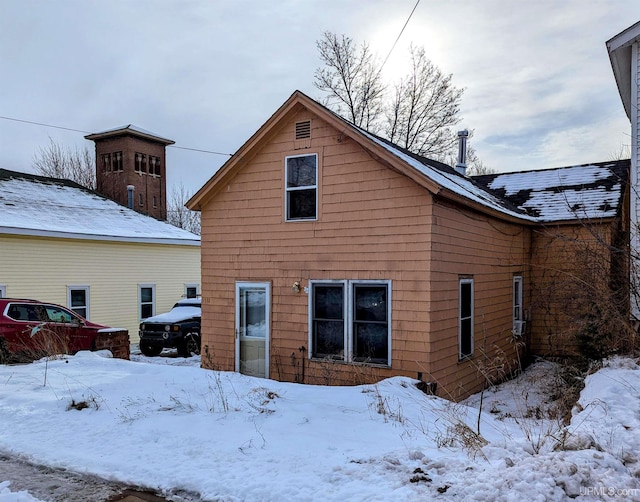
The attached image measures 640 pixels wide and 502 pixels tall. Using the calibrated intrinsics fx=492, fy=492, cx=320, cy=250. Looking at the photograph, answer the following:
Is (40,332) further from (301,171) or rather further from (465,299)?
(465,299)

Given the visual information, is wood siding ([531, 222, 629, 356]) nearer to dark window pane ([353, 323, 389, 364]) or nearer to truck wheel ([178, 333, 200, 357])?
dark window pane ([353, 323, 389, 364])

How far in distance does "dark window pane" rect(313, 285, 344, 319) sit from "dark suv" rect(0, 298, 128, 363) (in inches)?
248

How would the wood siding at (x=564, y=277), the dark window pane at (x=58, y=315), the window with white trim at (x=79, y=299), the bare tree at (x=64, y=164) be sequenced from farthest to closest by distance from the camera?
the bare tree at (x=64, y=164)
the window with white trim at (x=79, y=299)
the dark window pane at (x=58, y=315)
the wood siding at (x=564, y=277)

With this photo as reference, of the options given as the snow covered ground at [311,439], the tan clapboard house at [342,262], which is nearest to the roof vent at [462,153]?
the tan clapboard house at [342,262]

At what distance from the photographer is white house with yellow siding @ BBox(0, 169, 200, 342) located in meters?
15.2

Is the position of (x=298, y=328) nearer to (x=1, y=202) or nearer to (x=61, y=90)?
(x=1, y=202)

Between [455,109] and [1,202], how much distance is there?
22.9m

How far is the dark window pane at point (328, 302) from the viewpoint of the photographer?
9309mm

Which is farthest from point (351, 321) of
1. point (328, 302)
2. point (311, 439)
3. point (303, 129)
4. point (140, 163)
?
point (140, 163)

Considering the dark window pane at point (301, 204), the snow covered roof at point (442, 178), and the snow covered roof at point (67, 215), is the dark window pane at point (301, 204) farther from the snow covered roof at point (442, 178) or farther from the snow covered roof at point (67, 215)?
Result: the snow covered roof at point (67, 215)

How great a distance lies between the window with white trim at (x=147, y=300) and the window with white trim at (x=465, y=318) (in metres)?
13.0

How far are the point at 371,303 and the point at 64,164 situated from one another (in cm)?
4371

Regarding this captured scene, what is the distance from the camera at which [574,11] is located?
34.3ft

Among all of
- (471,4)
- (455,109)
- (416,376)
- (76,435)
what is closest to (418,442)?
(416,376)
